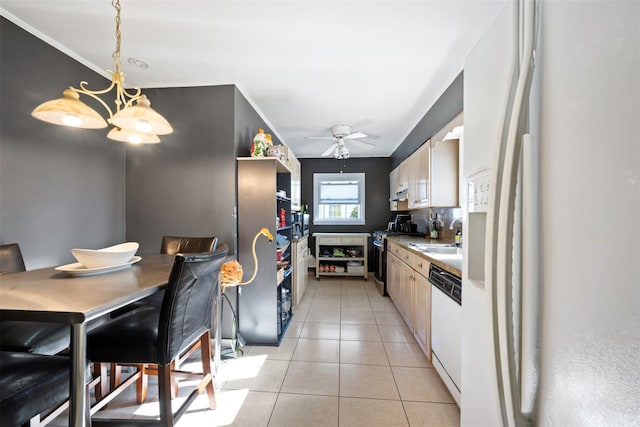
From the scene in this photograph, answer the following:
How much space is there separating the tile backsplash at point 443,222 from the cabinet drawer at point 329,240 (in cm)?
153

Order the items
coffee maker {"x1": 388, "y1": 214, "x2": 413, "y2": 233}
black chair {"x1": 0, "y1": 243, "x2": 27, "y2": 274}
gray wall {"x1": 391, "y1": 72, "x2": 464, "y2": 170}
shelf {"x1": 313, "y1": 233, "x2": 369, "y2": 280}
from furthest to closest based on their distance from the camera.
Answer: shelf {"x1": 313, "y1": 233, "x2": 369, "y2": 280} < coffee maker {"x1": 388, "y1": 214, "x2": 413, "y2": 233} < gray wall {"x1": 391, "y1": 72, "x2": 464, "y2": 170} < black chair {"x1": 0, "y1": 243, "x2": 27, "y2": 274}

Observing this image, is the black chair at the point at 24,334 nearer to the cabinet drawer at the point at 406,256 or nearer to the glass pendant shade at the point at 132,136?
the glass pendant shade at the point at 132,136

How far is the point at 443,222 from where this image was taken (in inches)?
132

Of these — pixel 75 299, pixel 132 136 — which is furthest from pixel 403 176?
pixel 75 299

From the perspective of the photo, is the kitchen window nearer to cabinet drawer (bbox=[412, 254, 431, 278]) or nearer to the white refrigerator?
cabinet drawer (bbox=[412, 254, 431, 278])

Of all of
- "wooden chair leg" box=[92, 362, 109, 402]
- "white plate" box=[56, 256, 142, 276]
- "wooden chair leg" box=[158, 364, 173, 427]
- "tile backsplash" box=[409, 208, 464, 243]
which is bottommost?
"wooden chair leg" box=[92, 362, 109, 402]

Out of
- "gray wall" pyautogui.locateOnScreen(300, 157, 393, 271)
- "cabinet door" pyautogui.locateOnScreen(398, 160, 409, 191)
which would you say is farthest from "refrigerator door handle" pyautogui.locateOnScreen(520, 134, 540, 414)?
"gray wall" pyautogui.locateOnScreen(300, 157, 393, 271)

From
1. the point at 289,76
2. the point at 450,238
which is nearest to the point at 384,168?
the point at 450,238

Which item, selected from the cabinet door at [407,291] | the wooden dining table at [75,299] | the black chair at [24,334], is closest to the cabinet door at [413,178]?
the cabinet door at [407,291]

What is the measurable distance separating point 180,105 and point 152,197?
3.12 feet

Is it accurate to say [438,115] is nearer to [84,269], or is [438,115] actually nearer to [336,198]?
[336,198]

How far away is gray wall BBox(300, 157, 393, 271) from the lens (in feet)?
17.8

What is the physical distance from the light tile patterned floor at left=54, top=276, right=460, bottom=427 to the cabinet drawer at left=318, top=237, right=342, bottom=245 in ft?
7.25

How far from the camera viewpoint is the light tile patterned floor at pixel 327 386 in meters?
1.60
